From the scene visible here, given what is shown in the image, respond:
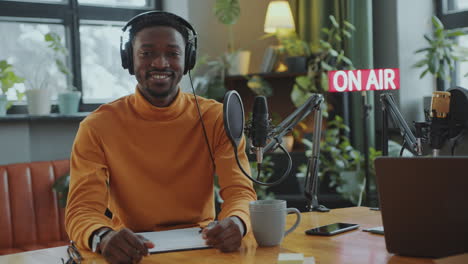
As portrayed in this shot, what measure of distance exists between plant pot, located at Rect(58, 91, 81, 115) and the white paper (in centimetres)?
241

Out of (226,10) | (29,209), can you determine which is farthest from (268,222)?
(226,10)

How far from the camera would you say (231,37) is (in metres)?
4.41

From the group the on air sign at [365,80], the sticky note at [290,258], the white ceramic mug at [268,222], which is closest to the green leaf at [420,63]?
the on air sign at [365,80]

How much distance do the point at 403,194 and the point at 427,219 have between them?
0.07 metres

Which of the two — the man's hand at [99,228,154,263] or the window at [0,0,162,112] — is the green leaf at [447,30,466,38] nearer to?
the window at [0,0,162,112]

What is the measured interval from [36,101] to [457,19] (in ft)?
8.80

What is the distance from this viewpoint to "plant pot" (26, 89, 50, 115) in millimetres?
3639

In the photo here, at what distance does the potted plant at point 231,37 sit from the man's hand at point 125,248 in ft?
10.2

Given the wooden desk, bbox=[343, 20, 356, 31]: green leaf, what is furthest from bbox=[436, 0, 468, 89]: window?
the wooden desk

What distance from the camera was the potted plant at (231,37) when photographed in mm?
4242

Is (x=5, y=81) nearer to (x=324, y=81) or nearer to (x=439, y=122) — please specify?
(x=324, y=81)

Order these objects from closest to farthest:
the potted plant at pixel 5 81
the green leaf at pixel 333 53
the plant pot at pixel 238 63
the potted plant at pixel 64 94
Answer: the potted plant at pixel 5 81 → the potted plant at pixel 64 94 → the green leaf at pixel 333 53 → the plant pot at pixel 238 63

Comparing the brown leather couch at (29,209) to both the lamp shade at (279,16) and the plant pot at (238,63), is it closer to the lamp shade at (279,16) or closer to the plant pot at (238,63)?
the plant pot at (238,63)

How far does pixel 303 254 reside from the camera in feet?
4.17
